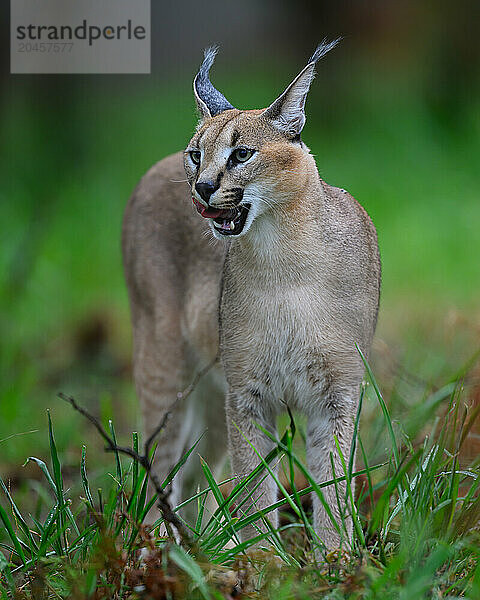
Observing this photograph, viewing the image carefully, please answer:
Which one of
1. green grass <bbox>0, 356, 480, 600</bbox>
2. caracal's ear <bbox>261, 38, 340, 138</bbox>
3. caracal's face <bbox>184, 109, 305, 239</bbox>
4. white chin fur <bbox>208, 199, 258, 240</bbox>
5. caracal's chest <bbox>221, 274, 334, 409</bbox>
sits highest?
caracal's ear <bbox>261, 38, 340, 138</bbox>

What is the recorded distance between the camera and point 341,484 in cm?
321

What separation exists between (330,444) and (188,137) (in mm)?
5637

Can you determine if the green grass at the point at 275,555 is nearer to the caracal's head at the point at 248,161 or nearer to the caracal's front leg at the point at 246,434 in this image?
the caracal's front leg at the point at 246,434

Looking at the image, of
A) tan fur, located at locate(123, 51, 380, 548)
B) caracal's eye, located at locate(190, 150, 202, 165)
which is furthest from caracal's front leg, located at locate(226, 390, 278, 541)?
caracal's eye, located at locate(190, 150, 202, 165)

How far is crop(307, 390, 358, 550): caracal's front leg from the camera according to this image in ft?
10.4

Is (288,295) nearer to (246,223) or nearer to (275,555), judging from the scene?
(246,223)

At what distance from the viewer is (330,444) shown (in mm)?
3238

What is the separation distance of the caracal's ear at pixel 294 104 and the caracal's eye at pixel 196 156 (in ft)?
0.78

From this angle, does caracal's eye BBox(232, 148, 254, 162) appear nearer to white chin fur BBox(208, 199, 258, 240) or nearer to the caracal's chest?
white chin fur BBox(208, 199, 258, 240)

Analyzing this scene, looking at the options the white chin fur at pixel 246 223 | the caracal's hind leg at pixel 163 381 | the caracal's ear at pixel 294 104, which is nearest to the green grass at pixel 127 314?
→ the caracal's hind leg at pixel 163 381

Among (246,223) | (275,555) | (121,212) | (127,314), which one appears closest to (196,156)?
(246,223)

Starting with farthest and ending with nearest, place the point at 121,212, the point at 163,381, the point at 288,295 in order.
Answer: the point at 121,212, the point at 163,381, the point at 288,295

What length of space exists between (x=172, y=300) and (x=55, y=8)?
4.44 metres

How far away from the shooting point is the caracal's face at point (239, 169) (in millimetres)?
2820
